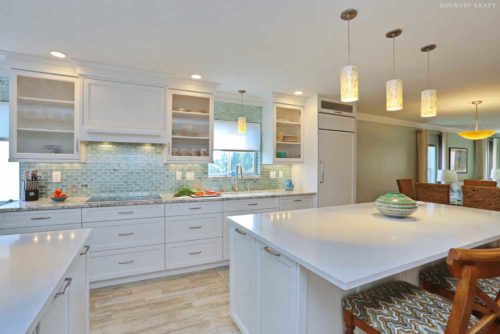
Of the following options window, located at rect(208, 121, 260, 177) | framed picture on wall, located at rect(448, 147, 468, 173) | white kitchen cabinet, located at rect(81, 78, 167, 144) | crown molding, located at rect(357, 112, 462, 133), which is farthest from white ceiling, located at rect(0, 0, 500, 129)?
framed picture on wall, located at rect(448, 147, 468, 173)

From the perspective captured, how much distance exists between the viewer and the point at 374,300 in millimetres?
1215

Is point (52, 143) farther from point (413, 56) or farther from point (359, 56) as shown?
point (413, 56)

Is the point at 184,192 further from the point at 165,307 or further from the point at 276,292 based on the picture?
the point at 276,292

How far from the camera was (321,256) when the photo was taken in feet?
3.60

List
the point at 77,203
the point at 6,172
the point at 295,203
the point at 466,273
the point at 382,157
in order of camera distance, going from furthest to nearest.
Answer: the point at 382,157
the point at 295,203
the point at 6,172
the point at 77,203
the point at 466,273

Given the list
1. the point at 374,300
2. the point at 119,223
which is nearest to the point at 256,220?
the point at 374,300

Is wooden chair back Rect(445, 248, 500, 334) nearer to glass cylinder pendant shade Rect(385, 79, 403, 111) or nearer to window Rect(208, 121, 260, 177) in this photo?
glass cylinder pendant shade Rect(385, 79, 403, 111)

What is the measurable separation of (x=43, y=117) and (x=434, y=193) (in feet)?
16.6

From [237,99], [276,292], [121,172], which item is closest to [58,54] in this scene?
[121,172]

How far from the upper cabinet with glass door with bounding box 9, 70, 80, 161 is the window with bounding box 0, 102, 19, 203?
0.36 meters

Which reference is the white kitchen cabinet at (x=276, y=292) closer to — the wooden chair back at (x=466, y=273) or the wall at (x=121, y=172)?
the wooden chair back at (x=466, y=273)

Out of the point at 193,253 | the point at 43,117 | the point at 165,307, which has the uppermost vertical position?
the point at 43,117

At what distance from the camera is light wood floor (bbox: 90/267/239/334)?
1907 millimetres

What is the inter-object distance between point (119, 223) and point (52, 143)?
3.99 feet
